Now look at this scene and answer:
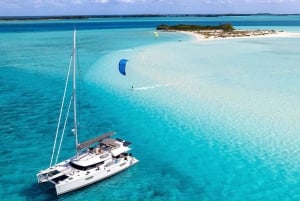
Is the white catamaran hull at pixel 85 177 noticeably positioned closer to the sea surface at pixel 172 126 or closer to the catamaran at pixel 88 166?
the catamaran at pixel 88 166

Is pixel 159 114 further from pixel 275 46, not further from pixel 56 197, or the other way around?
pixel 275 46

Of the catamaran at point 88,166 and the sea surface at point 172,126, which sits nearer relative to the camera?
the catamaran at point 88,166

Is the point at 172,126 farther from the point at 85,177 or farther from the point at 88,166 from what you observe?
the point at 85,177

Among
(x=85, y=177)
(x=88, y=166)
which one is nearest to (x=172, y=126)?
(x=88, y=166)

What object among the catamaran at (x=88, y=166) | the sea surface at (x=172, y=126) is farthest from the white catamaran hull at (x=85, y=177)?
the sea surface at (x=172, y=126)

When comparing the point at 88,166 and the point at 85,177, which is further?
the point at 88,166

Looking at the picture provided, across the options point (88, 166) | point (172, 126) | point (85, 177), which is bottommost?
point (85, 177)

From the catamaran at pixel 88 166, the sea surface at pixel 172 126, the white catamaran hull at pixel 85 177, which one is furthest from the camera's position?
the sea surface at pixel 172 126

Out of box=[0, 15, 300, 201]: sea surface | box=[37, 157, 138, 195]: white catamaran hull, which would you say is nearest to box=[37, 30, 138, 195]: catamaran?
box=[37, 157, 138, 195]: white catamaran hull
